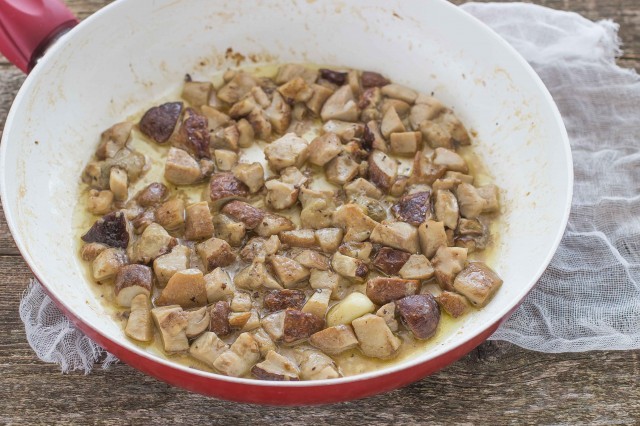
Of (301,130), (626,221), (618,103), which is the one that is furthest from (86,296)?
(618,103)

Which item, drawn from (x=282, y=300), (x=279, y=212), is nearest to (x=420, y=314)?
(x=282, y=300)

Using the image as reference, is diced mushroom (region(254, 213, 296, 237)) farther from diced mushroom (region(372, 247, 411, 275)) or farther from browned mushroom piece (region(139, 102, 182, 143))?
browned mushroom piece (region(139, 102, 182, 143))

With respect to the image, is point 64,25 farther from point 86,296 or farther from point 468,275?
point 468,275

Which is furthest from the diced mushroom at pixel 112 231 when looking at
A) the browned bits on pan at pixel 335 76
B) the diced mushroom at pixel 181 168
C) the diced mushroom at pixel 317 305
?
the browned bits on pan at pixel 335 76

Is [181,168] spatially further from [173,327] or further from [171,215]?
[173,327]

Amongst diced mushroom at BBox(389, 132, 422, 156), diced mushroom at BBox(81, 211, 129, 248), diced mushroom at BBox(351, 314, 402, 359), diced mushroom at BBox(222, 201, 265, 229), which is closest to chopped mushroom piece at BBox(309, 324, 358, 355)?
diced mushroom at BBox(351, 314, 402, 359)

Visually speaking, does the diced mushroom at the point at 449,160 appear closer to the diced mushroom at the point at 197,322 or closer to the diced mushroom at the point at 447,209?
the diced mushroom at the point at 447,209
